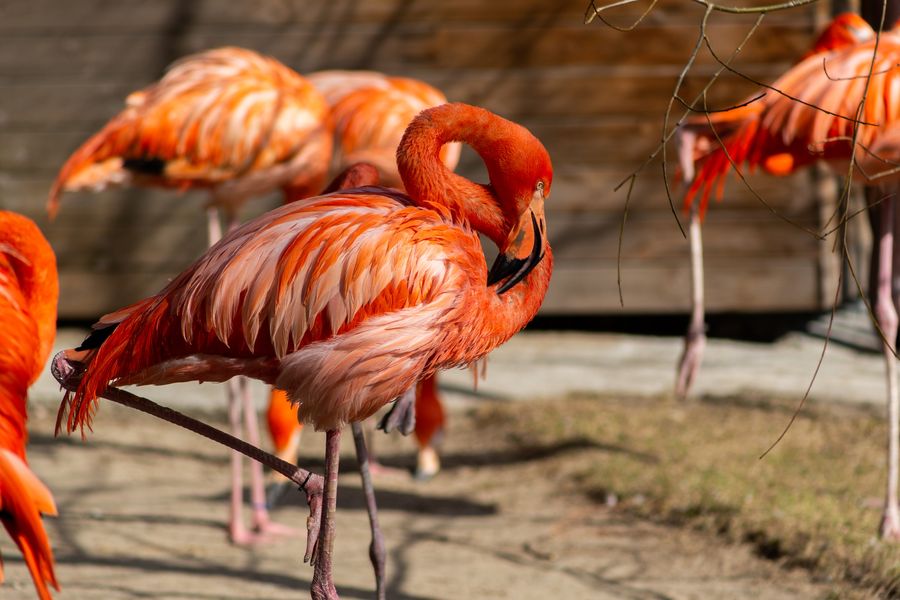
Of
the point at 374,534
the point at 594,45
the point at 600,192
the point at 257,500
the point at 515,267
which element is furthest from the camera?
the point at 600,192

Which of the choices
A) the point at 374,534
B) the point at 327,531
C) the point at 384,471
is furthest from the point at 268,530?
the point at 327,531

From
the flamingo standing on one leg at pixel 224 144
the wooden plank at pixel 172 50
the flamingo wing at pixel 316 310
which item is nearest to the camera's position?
the flamingo wing at pixel 316 310

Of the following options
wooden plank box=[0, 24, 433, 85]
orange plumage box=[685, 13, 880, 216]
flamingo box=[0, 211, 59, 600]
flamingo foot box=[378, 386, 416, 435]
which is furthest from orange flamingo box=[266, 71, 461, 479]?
wooden plank box=[0, 24, 433, 85]

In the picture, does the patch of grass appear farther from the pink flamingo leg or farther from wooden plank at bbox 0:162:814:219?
wooden plank at bbox 0:162:814:219

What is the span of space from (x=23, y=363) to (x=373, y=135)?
1954mm

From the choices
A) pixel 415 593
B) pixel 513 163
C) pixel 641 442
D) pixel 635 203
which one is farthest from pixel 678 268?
pixel 513 163

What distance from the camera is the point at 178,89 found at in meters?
4.11

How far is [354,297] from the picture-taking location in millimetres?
2264

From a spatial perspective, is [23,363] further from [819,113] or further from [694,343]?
[819,113]

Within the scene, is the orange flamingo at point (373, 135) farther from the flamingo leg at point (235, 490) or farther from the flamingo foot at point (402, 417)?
the flamingo foot at point (402, 417)

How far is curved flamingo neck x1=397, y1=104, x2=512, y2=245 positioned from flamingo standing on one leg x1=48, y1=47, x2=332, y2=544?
166 centimetres

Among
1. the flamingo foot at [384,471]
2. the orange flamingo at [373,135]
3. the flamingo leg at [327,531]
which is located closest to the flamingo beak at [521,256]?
the flamingo leg at [327,531]

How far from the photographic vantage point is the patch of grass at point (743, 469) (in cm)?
341

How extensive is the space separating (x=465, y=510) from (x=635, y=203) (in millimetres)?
2701
